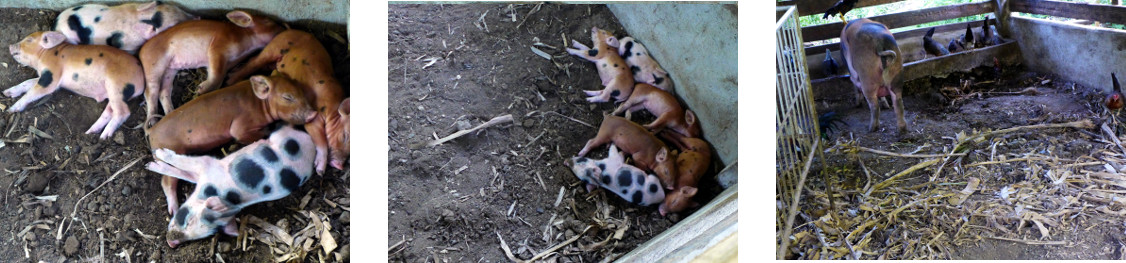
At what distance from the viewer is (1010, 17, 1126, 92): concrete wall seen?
2.06m

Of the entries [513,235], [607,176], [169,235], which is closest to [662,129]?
[607,176]

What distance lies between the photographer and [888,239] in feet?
6.21

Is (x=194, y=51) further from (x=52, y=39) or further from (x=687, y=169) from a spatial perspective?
(x=687, y=169)

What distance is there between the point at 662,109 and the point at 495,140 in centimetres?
45

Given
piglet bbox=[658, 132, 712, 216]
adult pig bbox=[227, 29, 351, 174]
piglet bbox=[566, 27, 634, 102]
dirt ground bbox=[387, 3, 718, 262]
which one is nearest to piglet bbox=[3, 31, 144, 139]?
adult pig bbox=[227, 29, 351, 174]

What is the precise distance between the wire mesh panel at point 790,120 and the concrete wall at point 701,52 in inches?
4.6

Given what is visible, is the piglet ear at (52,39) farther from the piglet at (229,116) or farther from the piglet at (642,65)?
the piglet at (642,65)

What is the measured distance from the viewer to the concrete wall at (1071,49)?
206cm

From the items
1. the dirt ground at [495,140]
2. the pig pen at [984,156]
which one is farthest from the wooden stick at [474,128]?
the pig pen at [984,156]

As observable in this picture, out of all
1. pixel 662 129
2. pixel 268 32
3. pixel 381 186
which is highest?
pixel 268 32

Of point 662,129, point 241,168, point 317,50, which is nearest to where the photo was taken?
point 241,168

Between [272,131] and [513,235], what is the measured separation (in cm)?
63

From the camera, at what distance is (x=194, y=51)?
1798 mm

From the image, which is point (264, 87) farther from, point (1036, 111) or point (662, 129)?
point (1036, 111)
